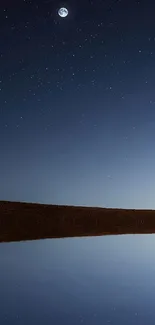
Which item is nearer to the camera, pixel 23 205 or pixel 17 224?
pixel 17 224

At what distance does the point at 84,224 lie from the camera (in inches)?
276

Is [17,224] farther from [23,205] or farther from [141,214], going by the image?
[141,214]

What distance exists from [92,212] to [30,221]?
6.07 feet

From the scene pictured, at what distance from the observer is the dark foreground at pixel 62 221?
5.95 meters

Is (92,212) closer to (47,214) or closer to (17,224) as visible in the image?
(47,214)

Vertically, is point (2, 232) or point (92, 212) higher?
point (92, 212)

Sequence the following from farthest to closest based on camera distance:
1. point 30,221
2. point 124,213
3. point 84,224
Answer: point 124,213 → point 84,224 → point 30,221

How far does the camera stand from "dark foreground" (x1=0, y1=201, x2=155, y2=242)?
5.95m

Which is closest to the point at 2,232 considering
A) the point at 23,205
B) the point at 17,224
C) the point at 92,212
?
the point at 17,224

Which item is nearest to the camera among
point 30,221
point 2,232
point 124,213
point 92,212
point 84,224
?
point 2,232

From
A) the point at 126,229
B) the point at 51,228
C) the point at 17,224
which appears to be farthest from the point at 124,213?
the point at 17,224

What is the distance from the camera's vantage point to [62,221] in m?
6.65

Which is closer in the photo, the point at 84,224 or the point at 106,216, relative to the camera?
the point at 84,224

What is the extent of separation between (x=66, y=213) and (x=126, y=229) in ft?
5.72
